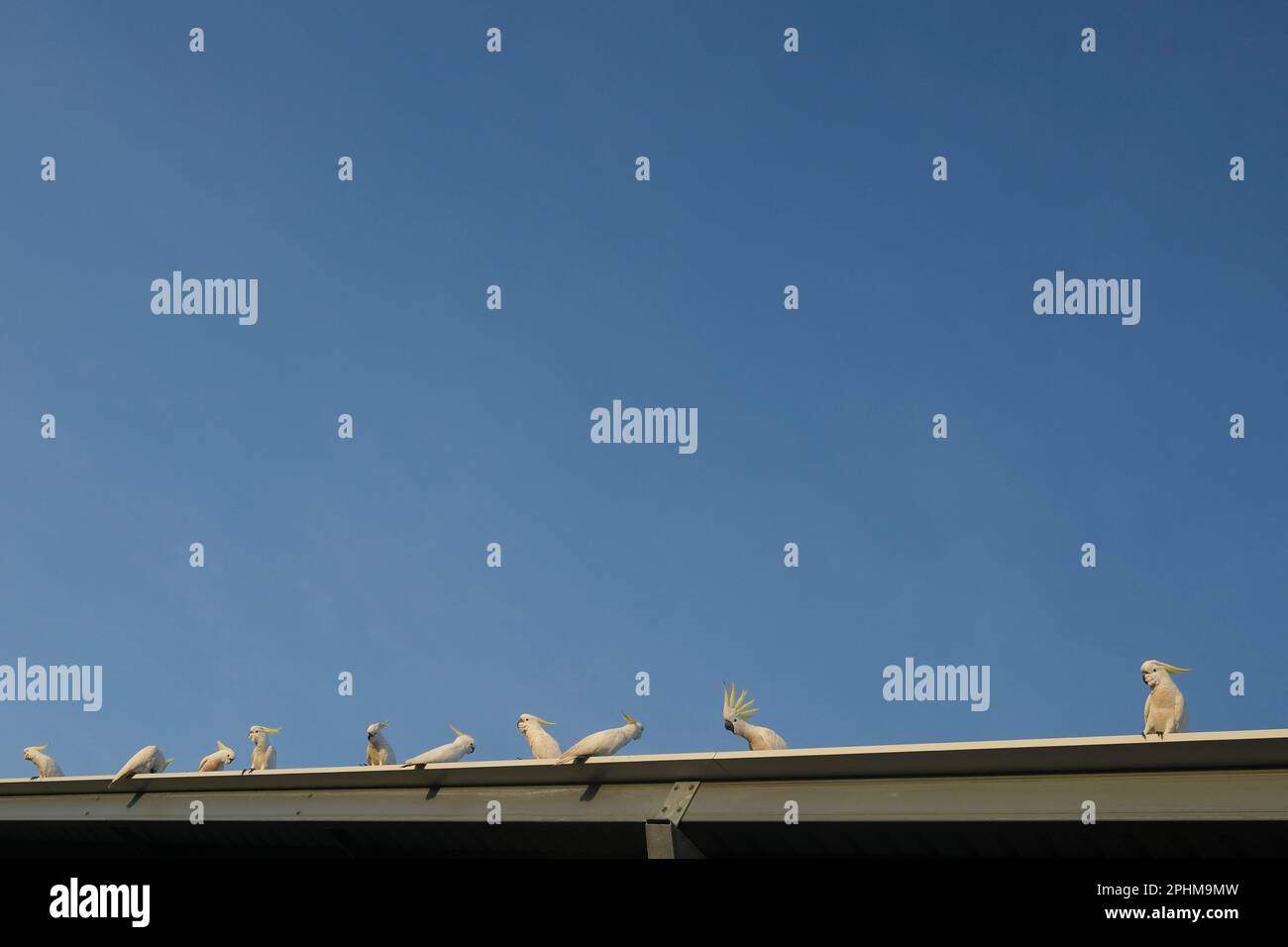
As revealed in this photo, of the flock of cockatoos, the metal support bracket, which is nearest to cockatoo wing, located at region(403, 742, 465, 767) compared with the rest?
the flock of cockatoos

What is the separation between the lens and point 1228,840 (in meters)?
8.38

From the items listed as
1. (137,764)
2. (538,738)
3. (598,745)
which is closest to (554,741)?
(538,738)

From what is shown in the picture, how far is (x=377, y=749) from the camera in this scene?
1806cm

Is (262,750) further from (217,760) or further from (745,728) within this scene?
A: (745,728)

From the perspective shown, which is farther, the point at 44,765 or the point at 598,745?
the point at 44,765

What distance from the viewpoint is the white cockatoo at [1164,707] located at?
10.1 metres

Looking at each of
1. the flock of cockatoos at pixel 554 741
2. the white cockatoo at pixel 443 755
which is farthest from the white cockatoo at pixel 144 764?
the white cockatoo at pixel 443 755

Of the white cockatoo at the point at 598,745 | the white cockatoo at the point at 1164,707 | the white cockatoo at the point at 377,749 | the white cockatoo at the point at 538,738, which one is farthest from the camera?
the white cockatoo at the point at 377,749

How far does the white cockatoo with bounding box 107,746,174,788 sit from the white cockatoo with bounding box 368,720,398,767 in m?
2.84

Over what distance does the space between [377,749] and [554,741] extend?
14.9 ft

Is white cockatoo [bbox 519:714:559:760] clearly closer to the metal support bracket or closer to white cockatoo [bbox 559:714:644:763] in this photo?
white cockatoo [bbox 559:714:644:763]

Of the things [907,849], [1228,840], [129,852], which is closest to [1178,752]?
[1228,840]

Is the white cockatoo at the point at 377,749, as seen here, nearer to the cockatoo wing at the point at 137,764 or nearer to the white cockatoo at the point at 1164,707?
the cockatoo wing at the point at 137,764
